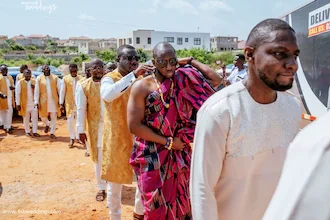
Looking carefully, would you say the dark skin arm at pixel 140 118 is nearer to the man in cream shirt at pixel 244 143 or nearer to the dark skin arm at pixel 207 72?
the dark skin arm at pixel 207 72

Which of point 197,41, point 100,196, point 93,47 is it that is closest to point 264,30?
point 100,196

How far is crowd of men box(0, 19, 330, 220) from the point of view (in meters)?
0.59

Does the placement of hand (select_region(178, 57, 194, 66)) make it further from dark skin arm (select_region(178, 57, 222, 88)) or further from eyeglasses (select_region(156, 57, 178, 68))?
eyeglasses (select_region(156, 57, 178, 68))

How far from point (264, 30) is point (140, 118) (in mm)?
1488

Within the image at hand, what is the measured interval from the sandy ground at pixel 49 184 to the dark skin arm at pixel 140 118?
71.6 inches

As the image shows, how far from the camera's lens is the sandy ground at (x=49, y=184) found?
448 cm

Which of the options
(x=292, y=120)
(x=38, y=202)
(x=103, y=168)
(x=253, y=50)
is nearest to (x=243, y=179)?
(x=292, y=120)

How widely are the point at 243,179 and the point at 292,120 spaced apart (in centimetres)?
39

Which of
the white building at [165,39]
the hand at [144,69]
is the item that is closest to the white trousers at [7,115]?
Result: the hand at [144,69]

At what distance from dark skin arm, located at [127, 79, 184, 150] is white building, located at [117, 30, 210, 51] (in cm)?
7146

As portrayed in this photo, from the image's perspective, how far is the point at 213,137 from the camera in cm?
158

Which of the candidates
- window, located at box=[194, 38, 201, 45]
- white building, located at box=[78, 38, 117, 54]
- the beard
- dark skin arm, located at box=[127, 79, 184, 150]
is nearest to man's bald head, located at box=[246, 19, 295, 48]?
the beard

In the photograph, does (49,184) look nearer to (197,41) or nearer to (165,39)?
(165,39)

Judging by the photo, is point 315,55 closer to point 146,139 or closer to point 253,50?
point 146,139
